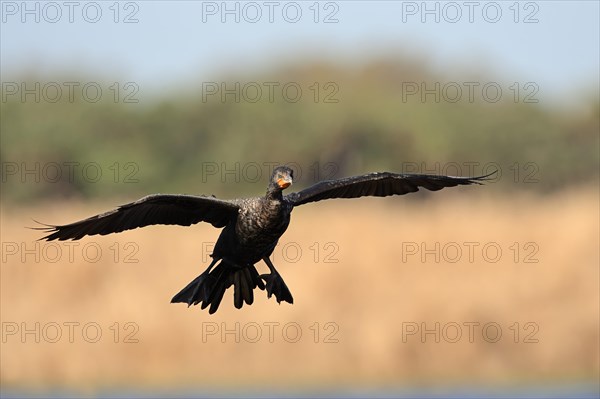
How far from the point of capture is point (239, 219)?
33.3 feet

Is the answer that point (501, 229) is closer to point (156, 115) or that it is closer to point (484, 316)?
point (484, 316)

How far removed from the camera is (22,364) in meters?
15.4

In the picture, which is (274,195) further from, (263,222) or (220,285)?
(220,285)

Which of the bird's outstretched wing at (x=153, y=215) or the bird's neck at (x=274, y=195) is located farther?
the bird's neck at (x=274, y=195)

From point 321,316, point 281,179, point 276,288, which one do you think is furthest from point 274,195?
point 321,316

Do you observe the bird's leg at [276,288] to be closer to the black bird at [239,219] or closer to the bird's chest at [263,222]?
→ the black bird at [239,219]

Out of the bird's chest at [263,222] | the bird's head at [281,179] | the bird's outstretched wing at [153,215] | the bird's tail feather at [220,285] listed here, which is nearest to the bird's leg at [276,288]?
the bird's tail feather at [220,285]

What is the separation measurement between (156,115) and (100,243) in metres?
20.3

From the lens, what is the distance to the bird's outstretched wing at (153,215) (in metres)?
9.55

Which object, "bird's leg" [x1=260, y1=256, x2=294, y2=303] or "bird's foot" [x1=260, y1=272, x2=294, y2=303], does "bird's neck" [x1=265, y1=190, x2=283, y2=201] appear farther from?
"bird's foot" [x1=260, y1=272, x2=294, y2=303]

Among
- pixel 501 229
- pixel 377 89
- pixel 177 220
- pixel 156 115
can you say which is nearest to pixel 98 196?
pixel 156 115

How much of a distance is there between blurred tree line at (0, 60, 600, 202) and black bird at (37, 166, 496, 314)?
17.7 m

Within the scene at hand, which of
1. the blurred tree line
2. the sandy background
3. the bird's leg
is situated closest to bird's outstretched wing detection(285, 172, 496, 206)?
the bird's leg

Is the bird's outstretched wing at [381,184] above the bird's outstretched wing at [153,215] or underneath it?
above
